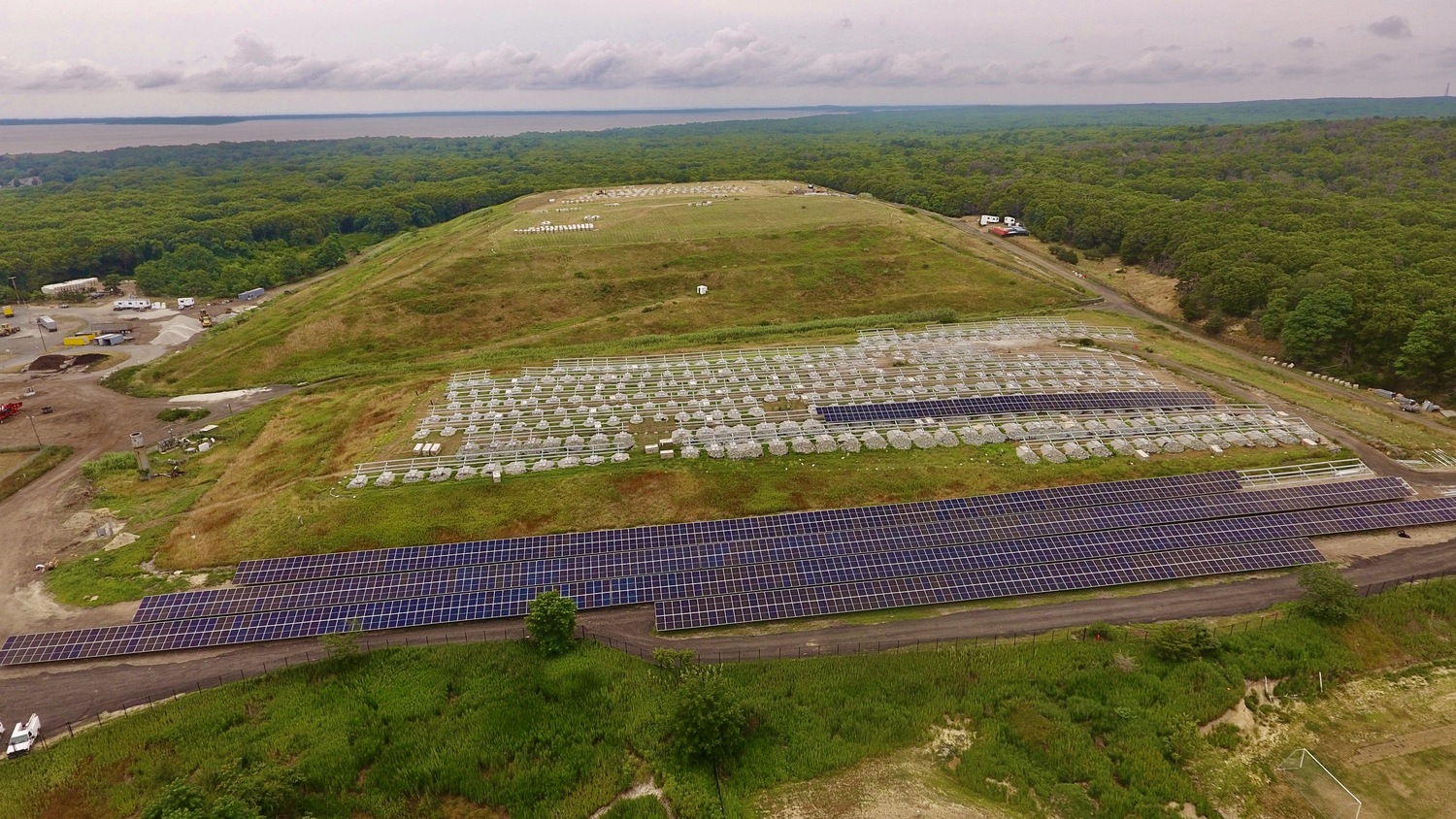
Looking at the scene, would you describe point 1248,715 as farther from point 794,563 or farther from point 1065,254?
point 1065,254

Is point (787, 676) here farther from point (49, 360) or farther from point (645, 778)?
point (49, 360)

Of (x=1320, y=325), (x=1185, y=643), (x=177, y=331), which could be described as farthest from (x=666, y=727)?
(x=177, y=331)

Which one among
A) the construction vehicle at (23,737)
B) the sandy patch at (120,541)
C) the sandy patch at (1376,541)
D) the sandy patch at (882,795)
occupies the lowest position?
the construction vehicle at (23,737)

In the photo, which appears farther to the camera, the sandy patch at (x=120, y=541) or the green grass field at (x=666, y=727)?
the sandy patch at (x=120, y=541)

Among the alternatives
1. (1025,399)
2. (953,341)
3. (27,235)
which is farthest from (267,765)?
(27,235)

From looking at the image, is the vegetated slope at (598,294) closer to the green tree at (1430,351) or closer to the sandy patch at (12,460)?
the sandy patch at (12,460)

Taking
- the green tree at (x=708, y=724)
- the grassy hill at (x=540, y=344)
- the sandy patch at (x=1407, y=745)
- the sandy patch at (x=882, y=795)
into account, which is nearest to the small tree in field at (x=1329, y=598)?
the sandy patch at (x=1407, y=745)
